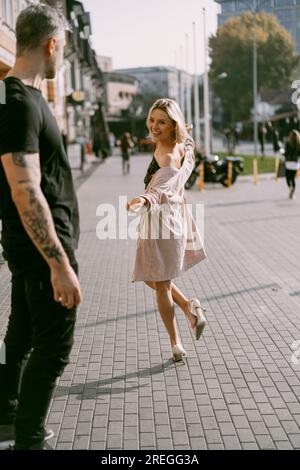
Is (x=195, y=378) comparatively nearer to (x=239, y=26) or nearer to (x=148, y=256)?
(x=148, y=256)

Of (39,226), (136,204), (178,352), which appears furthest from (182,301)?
(39,226)

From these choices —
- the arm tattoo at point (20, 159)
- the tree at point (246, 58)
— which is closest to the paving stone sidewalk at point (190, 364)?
the arm tattoo at point (20, 159)

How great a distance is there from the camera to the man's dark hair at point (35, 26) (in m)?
2.96

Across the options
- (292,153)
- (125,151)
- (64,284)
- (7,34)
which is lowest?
(125,151)

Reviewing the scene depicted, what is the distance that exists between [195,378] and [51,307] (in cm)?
186

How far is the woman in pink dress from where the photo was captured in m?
4.70

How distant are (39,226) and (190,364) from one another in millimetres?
2432

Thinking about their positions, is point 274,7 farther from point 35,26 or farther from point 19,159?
point 19,159

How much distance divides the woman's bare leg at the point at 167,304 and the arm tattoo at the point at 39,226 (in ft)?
6.74

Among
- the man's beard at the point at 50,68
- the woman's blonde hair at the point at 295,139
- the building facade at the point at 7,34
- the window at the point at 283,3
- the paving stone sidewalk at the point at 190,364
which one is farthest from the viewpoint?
the woman's blonde hair at the point at 295,139

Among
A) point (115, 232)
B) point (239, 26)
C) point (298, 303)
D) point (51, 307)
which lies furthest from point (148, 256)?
point (239, 26)

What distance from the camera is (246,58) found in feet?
91.4

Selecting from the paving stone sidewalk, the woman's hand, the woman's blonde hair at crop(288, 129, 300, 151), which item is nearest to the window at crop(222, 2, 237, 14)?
the paving stone sidewalk

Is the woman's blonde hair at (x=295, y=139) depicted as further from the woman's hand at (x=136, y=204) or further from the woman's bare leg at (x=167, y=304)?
the woman's hand at (x=136, y=204)
